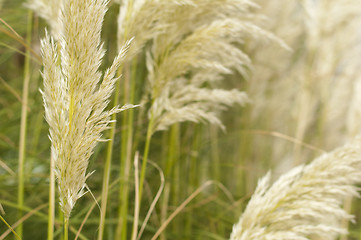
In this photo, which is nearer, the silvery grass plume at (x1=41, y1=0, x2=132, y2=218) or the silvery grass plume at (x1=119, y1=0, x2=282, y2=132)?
the silvery grass plume at (x1=41, y1=0, x2=132, y2=218)

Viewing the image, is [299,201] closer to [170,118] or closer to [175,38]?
[170,118]

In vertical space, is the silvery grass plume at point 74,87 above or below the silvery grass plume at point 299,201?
above

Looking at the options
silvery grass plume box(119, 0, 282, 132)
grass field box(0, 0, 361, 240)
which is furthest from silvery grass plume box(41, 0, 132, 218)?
silvery grass plume box(119, 0, 282, 132)

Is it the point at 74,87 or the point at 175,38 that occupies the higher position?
the point at 175,38

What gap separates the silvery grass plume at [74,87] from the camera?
31.7 inches

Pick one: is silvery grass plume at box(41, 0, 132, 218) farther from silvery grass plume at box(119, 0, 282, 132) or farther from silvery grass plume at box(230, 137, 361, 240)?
silvery grass plume at box(230, 137, 361, 240)

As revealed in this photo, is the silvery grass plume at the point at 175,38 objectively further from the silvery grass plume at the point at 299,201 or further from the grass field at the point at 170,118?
the silvery grass plume at the point at 299,201

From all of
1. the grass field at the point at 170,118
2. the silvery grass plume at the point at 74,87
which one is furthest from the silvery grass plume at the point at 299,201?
the silvery grass plume at the point at 74,87

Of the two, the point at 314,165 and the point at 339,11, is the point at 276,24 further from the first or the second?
the point at 314,165

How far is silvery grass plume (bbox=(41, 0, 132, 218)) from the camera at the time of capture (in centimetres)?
81

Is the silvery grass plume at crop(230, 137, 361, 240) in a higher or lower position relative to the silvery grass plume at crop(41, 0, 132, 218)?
lower

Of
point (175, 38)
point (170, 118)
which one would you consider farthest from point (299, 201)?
point (175, 38)

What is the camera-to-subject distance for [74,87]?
829 millimetres

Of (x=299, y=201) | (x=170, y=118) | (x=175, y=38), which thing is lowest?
(x=299, y=201)
